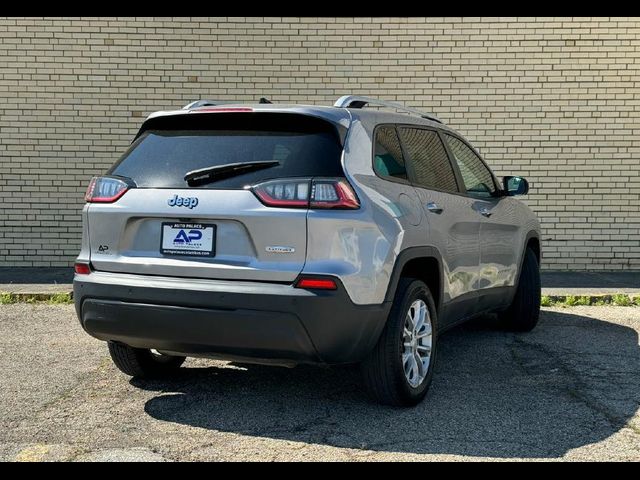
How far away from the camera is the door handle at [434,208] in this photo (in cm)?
522

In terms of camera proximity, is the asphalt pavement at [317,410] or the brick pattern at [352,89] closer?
the asphalt pavement at [317,410]

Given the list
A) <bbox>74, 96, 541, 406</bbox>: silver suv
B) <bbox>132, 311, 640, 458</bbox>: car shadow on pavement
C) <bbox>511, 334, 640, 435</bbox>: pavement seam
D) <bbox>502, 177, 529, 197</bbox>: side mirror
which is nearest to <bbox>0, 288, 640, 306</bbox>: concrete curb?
<bbox>511, 334, 640, 435</bbox>: pavement seam

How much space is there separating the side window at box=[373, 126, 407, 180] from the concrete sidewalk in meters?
4.36

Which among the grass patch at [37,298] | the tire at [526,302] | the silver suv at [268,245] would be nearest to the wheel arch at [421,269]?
the silver suv at [268,245]

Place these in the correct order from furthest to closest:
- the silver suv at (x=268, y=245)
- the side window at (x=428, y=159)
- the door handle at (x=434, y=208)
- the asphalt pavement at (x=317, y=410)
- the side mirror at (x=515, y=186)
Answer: the side mirror at (x=515, y=186) → the side window at (x=428, y=159) → the door handle at (x=434, y=208) → the silver suv at (x=268, y=245) → the asphalt pavement at (x=317, y=410)

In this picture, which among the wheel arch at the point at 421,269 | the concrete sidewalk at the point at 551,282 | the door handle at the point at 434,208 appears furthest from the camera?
the concrete sidewalk at the point at 551,282

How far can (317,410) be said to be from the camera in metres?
4.86

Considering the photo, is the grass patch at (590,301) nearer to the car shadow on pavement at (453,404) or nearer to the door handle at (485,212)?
the car shadow on pavement at (453,404)

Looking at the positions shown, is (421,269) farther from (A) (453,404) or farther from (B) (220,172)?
(B) (220,172)

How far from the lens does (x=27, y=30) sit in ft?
35.1

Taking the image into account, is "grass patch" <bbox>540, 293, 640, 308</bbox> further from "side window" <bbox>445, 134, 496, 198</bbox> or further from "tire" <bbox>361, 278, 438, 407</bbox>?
"tire" <bbox>361, 278, 438, 407</bbox>

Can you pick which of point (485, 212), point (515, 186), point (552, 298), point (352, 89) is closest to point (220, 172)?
point (485, 212)

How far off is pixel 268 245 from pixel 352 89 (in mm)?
6813

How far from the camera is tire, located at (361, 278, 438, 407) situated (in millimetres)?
4660
